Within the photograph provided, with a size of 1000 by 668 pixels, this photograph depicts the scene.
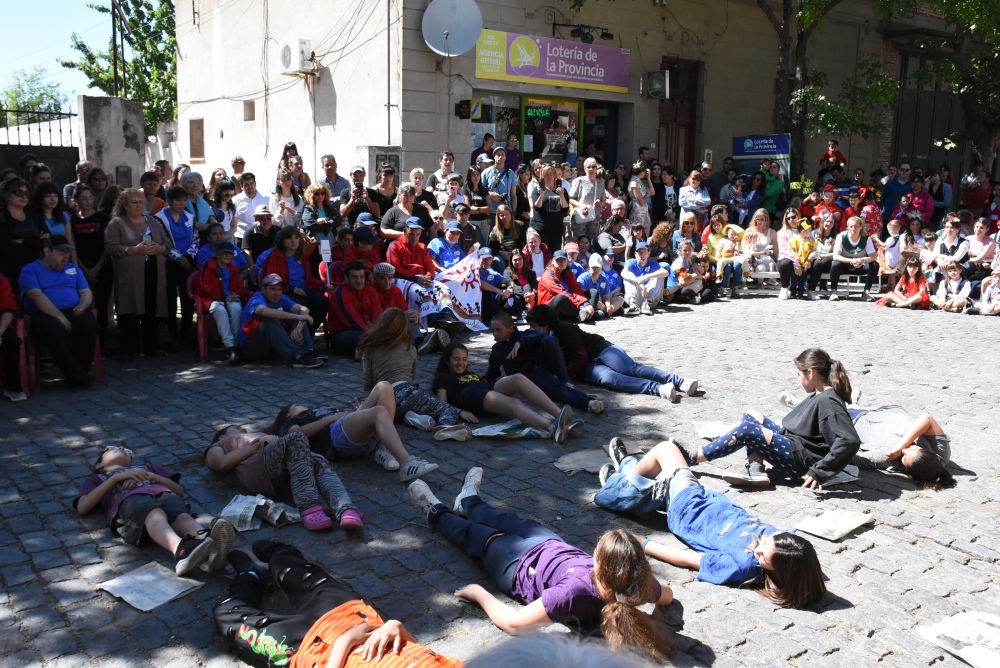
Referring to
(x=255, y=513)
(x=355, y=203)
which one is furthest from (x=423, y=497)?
(x=355, y=203)

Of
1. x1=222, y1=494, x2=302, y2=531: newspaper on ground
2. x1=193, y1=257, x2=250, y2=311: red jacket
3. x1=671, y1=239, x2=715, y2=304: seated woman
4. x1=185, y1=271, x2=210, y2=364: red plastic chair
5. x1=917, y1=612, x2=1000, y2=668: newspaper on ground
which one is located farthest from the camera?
x1=671, y1=239, x2=715, y2=304: seated woman

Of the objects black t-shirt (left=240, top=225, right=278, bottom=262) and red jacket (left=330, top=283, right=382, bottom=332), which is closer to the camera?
red jacket (left=330, top=283, right=382, bottom=332)

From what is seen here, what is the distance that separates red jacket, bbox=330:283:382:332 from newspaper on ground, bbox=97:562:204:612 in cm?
532

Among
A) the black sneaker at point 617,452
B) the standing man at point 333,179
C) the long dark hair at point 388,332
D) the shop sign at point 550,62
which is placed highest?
the shop sign at point 550,62

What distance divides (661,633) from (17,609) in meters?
3.02

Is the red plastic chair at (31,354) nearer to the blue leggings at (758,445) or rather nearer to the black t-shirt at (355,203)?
the black t-shirt at (355,203)

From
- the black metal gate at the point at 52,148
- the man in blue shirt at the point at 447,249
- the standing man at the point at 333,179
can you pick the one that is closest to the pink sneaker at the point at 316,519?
the man in blue shirt at the point at 447,249

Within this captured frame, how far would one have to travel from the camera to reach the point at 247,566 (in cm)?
439

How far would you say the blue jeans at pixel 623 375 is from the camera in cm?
823

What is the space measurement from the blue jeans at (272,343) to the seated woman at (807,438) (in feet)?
15.5

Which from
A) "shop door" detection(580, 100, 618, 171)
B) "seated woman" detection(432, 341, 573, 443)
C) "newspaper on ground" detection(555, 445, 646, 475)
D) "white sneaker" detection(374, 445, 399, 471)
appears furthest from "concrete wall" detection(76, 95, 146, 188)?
"newspaper on ground" detection(555, 445, 646, 475)

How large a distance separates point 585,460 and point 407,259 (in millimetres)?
5527

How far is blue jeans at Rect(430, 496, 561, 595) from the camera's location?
176 inches

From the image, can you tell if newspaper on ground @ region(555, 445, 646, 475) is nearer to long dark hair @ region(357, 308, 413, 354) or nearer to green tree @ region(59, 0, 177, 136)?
long dark hair @ region(357, 308, 413, 354)
